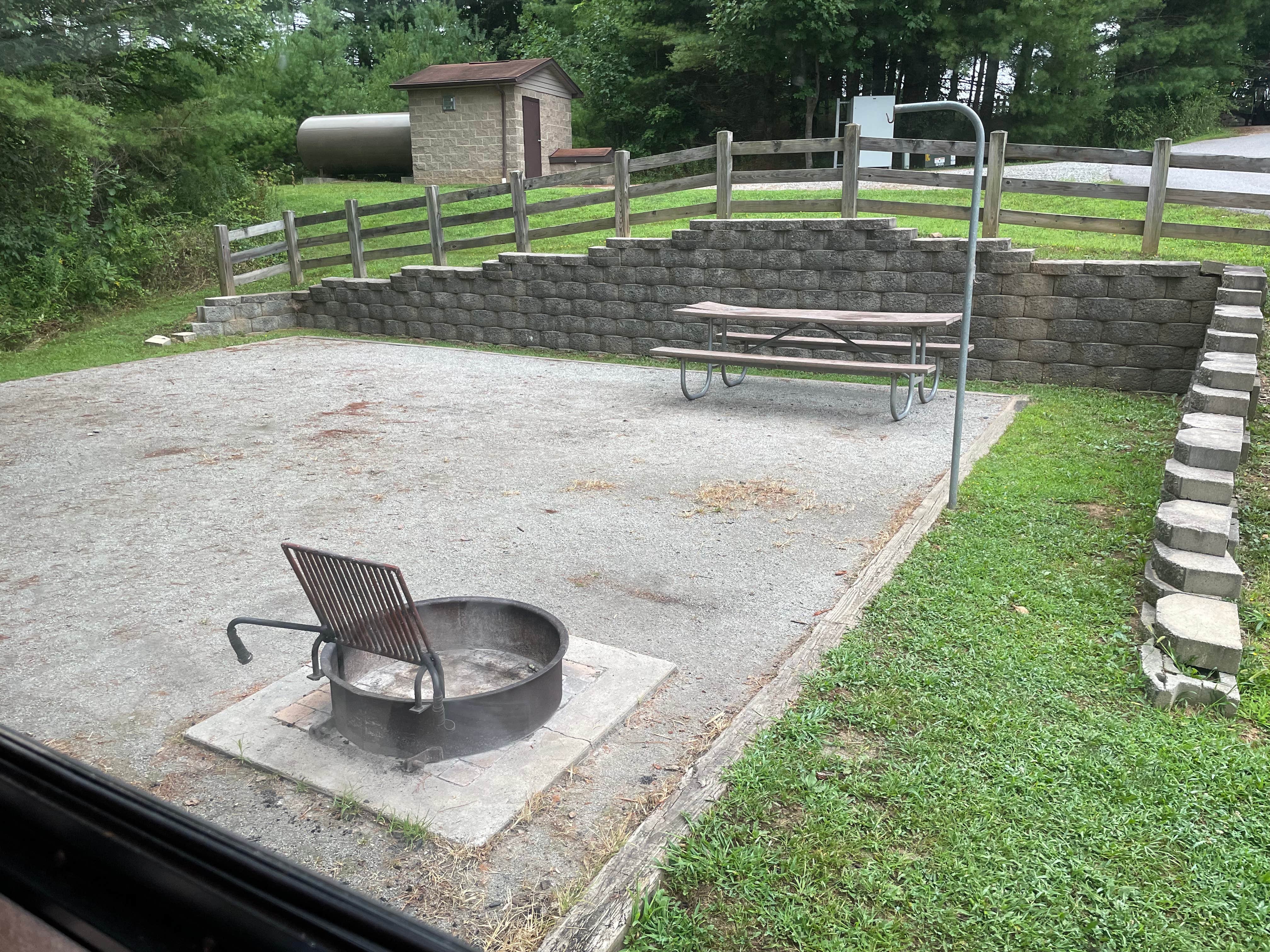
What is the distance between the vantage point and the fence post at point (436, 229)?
11.0 metres

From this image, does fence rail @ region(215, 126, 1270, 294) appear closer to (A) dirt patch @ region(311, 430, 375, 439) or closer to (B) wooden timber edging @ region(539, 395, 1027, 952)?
(A) dirt patch @ region(311, 430, 375, 439)

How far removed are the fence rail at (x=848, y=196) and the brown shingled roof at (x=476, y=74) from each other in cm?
854

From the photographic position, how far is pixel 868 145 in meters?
8.51

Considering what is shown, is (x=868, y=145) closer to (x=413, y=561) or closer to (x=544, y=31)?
(x=413, y=561)

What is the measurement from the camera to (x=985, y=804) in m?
2.50

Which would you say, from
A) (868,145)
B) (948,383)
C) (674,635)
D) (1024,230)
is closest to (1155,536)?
(674,635)

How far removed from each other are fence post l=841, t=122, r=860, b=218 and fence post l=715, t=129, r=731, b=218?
1.07 metres

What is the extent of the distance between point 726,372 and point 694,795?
6.21 meters

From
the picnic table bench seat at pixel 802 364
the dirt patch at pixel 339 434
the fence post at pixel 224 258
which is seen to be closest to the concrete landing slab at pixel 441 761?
the dirt patch at pixel 339 434

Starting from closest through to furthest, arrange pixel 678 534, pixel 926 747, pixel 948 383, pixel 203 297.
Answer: pixel 926 747 < pixel 678 534 < pixel 948 383 < pixel 203 297

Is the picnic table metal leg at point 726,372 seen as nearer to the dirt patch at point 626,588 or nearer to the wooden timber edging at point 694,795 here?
the wooden timber edging at point 694,795

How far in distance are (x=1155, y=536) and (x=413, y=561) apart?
126 inches

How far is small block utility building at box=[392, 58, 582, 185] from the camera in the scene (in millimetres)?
19328

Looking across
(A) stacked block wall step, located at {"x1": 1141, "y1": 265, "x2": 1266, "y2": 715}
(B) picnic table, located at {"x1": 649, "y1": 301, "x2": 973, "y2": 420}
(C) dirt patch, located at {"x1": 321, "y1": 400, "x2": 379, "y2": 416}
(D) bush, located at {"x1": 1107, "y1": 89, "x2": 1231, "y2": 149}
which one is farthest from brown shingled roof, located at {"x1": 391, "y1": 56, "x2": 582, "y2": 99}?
(A) stacked block wall step, located at {"x1": 1141, "y1": 265, "x2": 1266, "y2": 715}
